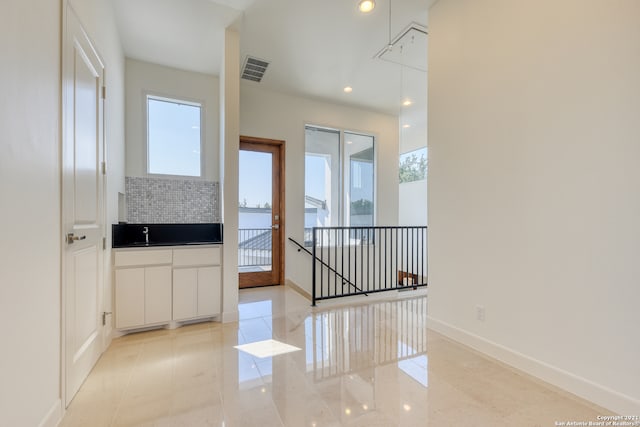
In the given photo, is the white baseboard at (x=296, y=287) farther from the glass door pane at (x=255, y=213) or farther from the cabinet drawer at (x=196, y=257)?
the cabinet drawer at (x=196, y=257)

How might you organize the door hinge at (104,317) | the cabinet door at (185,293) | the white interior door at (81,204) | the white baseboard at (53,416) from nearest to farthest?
the white baseboard at (53,416), the white interior door at (81,204), the door hinge at (104,317), the cabinet door at (185,293)

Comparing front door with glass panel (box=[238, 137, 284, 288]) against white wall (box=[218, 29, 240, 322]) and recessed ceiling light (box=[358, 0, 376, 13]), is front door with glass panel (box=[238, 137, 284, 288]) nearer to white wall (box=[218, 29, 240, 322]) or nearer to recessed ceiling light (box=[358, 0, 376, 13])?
white wall (box=[218, 29, 240, 322])

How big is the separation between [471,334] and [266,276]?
3.07 meters

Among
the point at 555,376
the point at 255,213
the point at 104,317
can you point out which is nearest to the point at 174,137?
the point at 255,213

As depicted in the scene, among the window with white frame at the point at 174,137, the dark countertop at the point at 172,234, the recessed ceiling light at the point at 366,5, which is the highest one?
the recessed ceiling light at the point at 366,5

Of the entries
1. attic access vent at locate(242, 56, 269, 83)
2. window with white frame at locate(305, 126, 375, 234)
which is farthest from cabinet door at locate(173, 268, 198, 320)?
attic access vent at locate(242, 56, 269, 83)

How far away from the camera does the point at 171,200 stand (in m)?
3.58

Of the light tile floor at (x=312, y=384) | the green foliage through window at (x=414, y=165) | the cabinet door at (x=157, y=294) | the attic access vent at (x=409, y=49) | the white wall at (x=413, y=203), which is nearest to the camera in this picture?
the light tile floor at (x=312, y=384)

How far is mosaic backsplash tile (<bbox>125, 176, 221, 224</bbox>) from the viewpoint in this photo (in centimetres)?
341

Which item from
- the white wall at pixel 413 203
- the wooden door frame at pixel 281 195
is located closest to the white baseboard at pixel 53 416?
the wooden door frame at pixel 281 195

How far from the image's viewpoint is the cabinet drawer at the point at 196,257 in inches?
112

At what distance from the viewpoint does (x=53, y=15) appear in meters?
1.52

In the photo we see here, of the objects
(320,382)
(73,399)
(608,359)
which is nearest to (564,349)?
(608,359)

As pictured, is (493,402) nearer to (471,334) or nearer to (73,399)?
(471,334)
